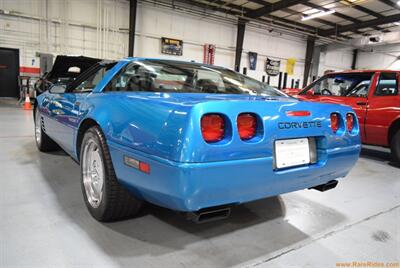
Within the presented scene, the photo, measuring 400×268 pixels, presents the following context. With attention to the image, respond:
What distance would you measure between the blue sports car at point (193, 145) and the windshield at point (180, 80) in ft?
0.03

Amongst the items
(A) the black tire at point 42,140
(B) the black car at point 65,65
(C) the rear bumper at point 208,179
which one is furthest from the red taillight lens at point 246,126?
(B) the black car at point 65,65

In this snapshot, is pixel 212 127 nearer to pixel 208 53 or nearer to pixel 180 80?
pixel 180 80

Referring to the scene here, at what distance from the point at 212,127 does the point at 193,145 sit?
0.15 m

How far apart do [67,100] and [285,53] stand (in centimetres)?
1512

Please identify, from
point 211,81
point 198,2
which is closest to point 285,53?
point 198,2

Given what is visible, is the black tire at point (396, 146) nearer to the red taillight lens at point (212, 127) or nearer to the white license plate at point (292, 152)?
the white license plate at point (292, 152)

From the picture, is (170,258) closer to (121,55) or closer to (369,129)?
(369,129)

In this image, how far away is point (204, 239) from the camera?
1620 millimetres

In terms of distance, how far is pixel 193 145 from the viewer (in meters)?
1.14

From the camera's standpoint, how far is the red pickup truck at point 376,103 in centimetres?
377

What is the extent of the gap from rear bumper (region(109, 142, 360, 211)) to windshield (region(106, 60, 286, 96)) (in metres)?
0.61

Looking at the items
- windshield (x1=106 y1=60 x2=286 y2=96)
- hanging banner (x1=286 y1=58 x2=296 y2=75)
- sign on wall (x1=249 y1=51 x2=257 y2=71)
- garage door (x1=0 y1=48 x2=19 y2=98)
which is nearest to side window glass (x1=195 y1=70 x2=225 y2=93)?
windshield (x1=106 y1=60 x2=286 y2=96)

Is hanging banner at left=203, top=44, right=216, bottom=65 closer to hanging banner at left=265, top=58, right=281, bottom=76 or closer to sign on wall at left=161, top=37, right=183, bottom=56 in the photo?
sign on wall at left=161, top=37, right=183, bottom=56

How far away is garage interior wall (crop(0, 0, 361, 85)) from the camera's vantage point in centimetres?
913
